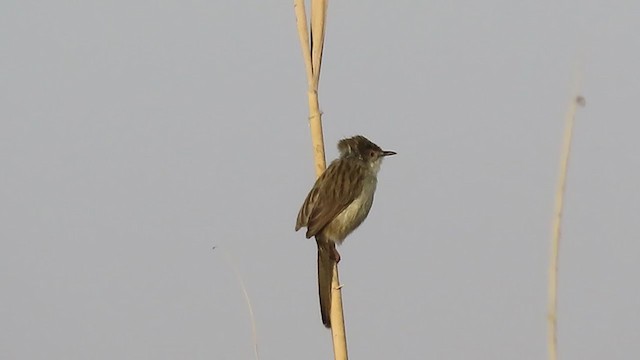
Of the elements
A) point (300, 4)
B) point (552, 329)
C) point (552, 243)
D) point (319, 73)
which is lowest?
point (552, 329)

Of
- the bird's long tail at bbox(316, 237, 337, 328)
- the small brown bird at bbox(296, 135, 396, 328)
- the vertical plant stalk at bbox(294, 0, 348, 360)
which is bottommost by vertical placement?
the bird's long tail at bbox(316, 237, 337, 328)

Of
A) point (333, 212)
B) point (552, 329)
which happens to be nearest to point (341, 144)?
point (333, 212)

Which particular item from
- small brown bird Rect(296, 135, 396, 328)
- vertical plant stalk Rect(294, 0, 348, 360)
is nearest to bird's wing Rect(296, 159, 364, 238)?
small brown bird Rect(296, 135, 396, 328)

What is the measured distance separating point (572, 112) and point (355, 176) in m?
2.13

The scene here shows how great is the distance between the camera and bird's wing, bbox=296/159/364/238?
3.67 m

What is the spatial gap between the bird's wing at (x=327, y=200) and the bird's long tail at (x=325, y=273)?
7 centimetres

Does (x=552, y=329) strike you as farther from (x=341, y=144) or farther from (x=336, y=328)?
(x=341, y=144)

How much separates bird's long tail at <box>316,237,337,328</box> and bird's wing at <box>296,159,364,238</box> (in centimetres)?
7

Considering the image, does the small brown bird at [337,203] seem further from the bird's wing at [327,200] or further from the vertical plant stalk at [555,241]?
the vertical plant stalk at [555,241]

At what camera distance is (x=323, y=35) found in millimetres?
2621

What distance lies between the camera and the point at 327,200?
371 centimetres

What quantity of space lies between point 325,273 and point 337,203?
1.51 ft

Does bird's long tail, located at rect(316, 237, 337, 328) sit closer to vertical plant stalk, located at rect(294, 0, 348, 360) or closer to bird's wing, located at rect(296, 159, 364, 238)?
bird's wing, located at rect(296, 159, 364, 238)

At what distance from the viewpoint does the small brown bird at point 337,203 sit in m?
3.64
